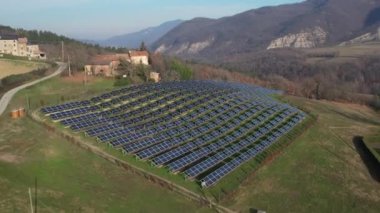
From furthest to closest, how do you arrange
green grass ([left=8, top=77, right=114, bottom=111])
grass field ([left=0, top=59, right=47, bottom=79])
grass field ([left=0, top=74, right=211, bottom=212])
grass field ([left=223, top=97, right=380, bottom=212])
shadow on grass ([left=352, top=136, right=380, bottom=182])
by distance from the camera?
grass field ([left=0, top=59, right=47, bottom=79]) < green grass ([left=8, top=77, right=114, bottom=111]) < shadow on grass ([left=352, top=136, right=380, bottom=182]) < grass field ([left=223, top=97, right=380, bottom=212]) < grass field ([left=0, top=74, right=211, bottom=212])

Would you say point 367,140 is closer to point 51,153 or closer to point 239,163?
point 239,163

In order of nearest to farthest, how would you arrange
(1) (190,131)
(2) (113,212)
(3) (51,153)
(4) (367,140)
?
(2) (113,212) < (3) (51,153) < (1) (190,131) < (4) (367,140)

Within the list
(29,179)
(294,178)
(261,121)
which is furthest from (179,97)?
(29,179)

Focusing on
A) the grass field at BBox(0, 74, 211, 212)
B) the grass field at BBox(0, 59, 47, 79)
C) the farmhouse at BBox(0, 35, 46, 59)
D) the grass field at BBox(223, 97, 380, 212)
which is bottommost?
the grass field at BBox(223, 97, 380, 212)

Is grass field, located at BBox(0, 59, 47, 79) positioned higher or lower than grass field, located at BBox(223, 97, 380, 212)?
higher

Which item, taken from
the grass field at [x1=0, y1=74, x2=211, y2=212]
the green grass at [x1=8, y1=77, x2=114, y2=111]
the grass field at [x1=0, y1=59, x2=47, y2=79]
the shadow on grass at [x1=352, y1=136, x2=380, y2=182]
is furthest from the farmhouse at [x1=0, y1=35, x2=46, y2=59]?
the shadow on grass at [x1=352, y1=136, x2=380, y2=182]

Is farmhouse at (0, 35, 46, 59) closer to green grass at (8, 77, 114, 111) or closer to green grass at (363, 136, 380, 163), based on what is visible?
green grass at (8, 77, 114, 111)
